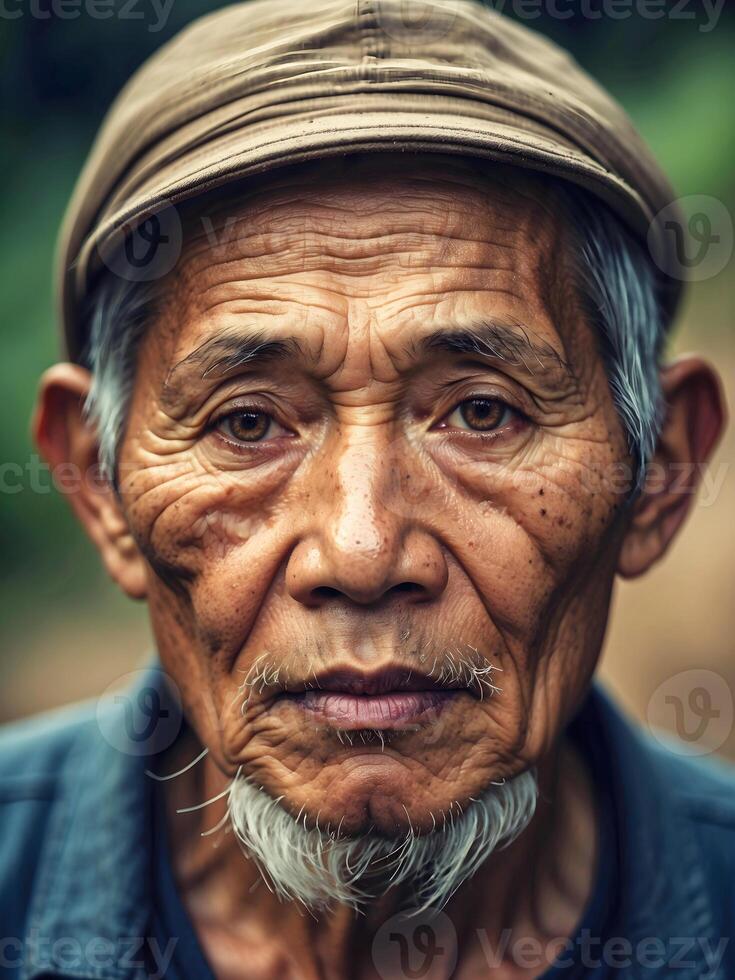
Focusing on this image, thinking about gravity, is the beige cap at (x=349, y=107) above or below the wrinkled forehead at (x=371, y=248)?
above

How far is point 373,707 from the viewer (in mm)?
1842

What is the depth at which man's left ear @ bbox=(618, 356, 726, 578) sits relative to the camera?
233 centimetres

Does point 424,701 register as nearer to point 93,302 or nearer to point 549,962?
point 549,962

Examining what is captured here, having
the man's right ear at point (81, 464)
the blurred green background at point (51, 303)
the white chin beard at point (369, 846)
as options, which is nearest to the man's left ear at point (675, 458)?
the white chin beard at point (369, 846)

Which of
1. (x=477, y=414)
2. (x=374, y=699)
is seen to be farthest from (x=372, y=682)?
(x=477, y=414)

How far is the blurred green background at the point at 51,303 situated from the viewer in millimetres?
4770

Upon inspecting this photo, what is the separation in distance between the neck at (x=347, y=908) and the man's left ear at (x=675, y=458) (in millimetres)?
518

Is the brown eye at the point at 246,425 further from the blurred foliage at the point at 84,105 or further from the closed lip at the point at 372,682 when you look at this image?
the blurred foliage at the point at 84,105

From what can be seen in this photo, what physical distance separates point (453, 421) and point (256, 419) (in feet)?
1.22

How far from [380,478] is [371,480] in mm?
20

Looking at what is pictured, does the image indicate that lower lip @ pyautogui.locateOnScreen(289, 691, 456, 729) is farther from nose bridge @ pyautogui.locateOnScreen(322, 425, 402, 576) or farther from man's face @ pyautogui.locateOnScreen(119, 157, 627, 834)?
nose bridge @ pyautogui.locateOnScreen(322, 425, 402, 576)

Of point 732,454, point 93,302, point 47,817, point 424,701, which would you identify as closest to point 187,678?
point 424,701

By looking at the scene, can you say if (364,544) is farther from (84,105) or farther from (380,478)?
(84,105)

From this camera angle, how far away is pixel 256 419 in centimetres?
198
